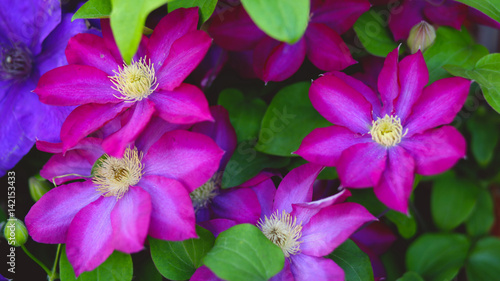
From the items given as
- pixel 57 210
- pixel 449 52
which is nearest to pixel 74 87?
pixel 57 210

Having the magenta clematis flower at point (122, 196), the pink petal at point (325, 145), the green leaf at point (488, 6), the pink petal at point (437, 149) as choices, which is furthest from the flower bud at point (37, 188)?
the green leaf at point (488, 6)

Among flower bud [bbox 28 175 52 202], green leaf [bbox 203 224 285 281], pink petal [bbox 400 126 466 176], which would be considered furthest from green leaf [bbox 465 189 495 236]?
flower bud [bbox 28 175 52 202]

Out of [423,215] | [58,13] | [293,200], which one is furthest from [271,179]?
[423,215]

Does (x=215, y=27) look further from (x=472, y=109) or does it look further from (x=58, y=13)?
(x=472, y=109)

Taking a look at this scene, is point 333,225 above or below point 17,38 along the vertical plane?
below

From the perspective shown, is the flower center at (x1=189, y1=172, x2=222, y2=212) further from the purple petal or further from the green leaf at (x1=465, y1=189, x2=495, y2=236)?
the green leaf at (x1=465, y1=189, x2=495, y2=236)

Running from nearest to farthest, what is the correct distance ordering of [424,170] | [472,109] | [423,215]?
[424,170] → [472,109] → [423,215]

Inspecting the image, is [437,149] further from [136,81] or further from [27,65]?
[27,65]
